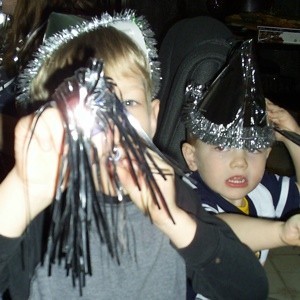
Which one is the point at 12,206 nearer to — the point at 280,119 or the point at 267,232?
the point at 267,232

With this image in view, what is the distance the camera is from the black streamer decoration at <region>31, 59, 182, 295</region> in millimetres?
609

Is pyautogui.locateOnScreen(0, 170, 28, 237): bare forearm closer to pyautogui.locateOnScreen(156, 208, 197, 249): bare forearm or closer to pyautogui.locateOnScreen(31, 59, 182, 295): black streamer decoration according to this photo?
pyautogui.locateOnScreen(31, 59, 182, 295): black streamer decoration

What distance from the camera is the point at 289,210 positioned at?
116cm

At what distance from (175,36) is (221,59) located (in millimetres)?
163

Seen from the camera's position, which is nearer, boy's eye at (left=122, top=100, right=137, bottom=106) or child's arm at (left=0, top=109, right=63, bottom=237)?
child's arm at (left=0, top=109, right=63, bottom=237)

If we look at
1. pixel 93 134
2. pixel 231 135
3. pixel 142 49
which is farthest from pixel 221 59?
pixel 93 134

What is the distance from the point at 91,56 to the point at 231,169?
15.9 inches

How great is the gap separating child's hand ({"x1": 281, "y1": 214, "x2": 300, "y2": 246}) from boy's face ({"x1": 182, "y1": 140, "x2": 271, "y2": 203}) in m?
0.21

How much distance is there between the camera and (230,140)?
106 centimetres

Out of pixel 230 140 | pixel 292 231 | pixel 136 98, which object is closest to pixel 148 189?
pixel 136 98

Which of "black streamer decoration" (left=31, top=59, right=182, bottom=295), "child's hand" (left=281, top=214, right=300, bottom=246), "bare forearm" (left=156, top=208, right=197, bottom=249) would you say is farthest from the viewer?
"child's hand" (left=281, top=214, right=300, bottom=246)

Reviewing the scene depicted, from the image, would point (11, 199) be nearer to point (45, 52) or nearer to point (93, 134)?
point (93, 134)

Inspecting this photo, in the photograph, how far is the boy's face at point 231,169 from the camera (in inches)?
42.4

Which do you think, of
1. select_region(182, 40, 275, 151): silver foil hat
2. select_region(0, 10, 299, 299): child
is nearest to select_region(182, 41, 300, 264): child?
select_region(182, 40, 275, 151): silver foil hat
